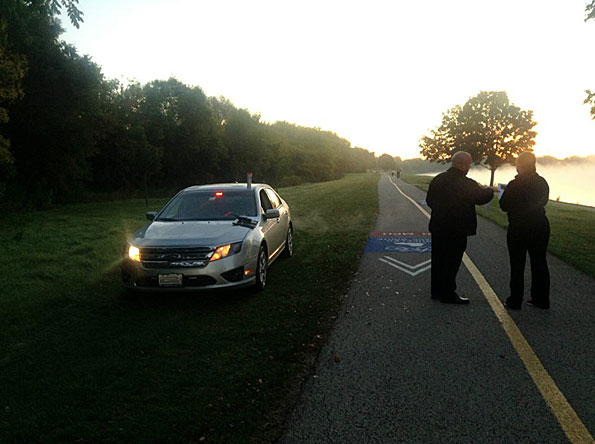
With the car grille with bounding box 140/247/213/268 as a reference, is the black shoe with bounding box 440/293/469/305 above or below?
below

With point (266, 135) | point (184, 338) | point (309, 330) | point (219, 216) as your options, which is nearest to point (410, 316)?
point (309, 330)

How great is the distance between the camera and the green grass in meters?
3.15

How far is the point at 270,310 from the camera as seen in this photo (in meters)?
5.77

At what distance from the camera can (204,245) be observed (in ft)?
19.1

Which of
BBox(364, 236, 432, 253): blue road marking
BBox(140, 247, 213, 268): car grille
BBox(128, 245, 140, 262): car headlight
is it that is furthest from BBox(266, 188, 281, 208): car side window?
BBox(128, 245, 140, 262): car headlight

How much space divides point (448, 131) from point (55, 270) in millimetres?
43403

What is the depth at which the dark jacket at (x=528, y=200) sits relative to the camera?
18.1 ft

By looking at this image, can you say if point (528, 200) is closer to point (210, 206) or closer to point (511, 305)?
point (511, 305)

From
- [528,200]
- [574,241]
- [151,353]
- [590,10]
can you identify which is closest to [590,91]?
[590,10]

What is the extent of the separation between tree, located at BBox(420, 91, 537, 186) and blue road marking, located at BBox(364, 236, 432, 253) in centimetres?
3444

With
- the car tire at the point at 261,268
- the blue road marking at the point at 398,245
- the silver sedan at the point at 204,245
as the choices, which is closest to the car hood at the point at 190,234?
the silver sedan at the point at 204,245

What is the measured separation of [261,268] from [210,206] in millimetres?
1495

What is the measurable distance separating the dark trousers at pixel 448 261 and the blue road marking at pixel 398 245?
3821 millimetres

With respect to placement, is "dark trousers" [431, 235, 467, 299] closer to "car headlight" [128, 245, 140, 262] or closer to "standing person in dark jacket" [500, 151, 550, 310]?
"standing person in dark jacket" [500, 151, 550, 310]
